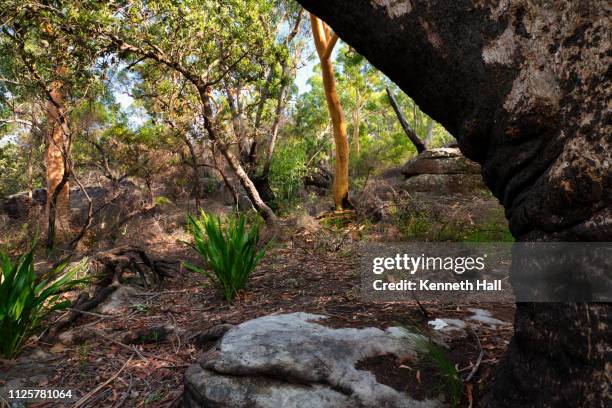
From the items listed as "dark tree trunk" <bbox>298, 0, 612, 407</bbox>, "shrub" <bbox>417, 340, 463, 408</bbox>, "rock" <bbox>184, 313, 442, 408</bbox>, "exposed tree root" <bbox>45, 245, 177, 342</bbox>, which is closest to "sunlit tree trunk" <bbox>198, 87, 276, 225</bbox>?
"exposed tree root" <bbox>45, 245, 177, 342</bbox>

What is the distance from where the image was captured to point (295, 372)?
1909 mm

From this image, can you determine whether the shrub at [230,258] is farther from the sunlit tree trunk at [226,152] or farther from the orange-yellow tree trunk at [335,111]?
the orange-yellow tree trunk at [335,111]

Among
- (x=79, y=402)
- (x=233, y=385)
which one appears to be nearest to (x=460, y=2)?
(x=233, y=385)

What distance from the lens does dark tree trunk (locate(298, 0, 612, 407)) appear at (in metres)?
1.32

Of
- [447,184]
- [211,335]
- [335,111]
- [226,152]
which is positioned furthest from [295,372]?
[447,184]

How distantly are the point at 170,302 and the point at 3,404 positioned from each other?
185cm

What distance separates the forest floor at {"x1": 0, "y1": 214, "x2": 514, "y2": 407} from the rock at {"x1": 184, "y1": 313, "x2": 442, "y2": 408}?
0.10 meters

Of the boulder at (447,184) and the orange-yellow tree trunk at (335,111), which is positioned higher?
the orange-yellow tree trunk at (335,111)

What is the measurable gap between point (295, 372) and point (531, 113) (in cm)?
146

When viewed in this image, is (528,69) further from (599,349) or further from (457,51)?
(599,349)

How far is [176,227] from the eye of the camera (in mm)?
10445

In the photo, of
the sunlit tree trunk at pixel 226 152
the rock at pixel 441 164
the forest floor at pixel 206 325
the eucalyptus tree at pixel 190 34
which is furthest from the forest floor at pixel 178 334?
the rock at pixel 441 164

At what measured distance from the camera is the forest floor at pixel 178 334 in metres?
2.22

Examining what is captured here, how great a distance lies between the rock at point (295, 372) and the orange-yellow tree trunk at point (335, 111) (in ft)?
23.4
